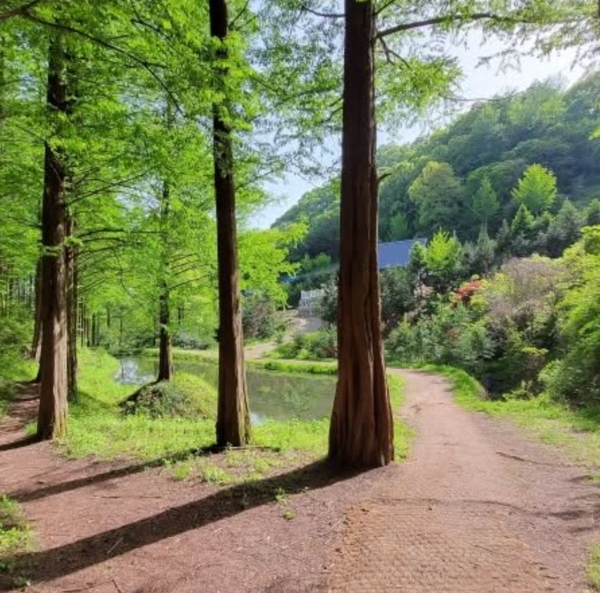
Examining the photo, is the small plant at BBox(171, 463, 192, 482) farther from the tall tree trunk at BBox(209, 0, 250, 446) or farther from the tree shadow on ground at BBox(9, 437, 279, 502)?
the tall tree trunk at BBox(209, 0, 250, 446)

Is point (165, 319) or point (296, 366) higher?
point (165, 319)

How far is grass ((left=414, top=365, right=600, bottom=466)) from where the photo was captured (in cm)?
686

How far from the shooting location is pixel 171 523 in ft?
13.9

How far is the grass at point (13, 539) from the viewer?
3.37m

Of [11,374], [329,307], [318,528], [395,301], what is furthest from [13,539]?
[329,307]

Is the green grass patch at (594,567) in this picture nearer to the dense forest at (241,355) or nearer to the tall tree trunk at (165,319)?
the dense forest at (241,355)

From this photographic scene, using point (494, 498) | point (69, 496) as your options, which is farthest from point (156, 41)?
point (494, 498)

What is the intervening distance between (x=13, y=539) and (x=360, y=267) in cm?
408

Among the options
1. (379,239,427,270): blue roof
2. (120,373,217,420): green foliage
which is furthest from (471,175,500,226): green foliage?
(120,373,217,420): green foliage

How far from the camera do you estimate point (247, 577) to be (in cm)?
328

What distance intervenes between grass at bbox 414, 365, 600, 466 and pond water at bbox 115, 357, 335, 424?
4666mm

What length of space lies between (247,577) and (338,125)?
5.52 m

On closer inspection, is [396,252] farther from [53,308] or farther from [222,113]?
[222,113]

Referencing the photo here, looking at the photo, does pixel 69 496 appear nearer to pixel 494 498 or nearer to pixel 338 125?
pixel 494 498
